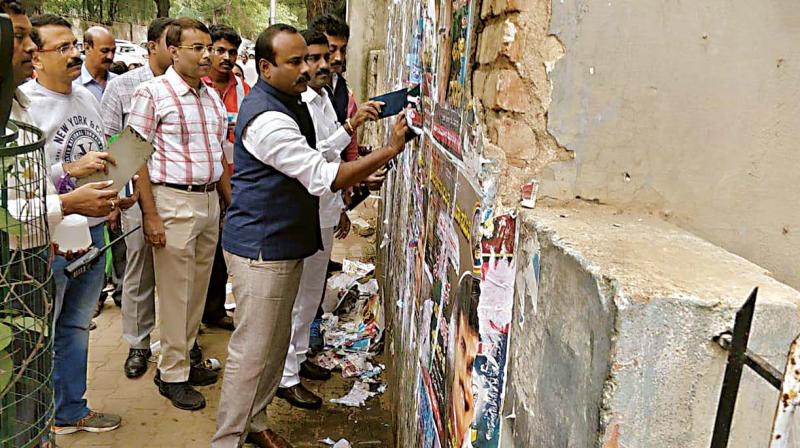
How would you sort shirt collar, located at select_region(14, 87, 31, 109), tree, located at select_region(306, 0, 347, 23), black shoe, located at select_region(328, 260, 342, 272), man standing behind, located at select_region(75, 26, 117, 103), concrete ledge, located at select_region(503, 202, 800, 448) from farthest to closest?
tree, located at select_region(306, 0, 347, 23), black shoe, located at select_region(328, 260, 342, 272), man standing behind, located at select_region(75, 26, 117, 103), shirt collar, located at select_region(14, 87, 31, 109), concrete ledge, located at select_region(503, 202, 800, 448)

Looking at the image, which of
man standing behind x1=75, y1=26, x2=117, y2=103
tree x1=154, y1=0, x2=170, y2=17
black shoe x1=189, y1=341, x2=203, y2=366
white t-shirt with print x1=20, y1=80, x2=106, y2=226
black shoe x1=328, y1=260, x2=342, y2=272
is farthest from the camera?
tree x1=154, y1=0, x2=170, y2=17

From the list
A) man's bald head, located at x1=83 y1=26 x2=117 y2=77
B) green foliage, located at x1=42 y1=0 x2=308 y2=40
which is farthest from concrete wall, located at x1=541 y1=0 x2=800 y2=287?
green foliage, located at x1=42 y1=0 x2=308 y2=40

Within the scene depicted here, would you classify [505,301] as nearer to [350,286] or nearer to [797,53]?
[797,53]

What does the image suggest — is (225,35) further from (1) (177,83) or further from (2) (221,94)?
(1) (177,83)

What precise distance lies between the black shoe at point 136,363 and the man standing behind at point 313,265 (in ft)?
3.31

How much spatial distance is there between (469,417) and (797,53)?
1.19 meters

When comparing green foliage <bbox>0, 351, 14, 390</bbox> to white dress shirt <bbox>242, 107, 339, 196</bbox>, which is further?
white dress shirt <bbox>242, 107, 339, 196</bbox>

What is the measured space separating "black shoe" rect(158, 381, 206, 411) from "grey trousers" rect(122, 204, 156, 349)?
1.58 ft

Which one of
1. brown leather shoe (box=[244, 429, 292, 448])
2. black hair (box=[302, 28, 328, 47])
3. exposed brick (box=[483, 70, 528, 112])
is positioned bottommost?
brown leather shoe (box=[244, 429, 292, 448])

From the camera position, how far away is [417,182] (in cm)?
312

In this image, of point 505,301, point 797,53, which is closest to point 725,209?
point 797,53

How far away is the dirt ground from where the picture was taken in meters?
3.59

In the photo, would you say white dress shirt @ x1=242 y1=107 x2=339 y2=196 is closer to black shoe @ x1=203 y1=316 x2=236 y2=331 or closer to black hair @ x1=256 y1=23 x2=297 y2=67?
black hair @ x1=256 y1=23 x2=297 y2=67

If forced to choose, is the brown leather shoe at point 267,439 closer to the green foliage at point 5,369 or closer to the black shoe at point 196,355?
the black shoe at point 196,355
